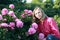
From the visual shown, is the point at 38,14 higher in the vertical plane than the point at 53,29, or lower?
higher

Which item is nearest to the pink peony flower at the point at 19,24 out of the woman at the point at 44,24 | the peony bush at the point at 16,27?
the peony bush at the point at 16,27

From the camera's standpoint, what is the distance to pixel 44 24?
23.1 feet

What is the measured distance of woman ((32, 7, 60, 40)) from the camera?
6.84 m

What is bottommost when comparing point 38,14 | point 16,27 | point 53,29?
point 53,29

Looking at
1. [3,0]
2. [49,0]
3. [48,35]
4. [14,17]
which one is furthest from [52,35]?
[49,0]

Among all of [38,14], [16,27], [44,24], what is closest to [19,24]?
[16,27]

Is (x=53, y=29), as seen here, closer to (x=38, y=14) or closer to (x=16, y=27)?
(x=38, y=14)

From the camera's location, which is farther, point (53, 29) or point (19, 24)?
point (53, 29)

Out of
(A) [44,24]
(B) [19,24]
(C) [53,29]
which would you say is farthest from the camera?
(A) [44,24]

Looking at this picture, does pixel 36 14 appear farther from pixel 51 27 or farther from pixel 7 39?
pixel 7 39

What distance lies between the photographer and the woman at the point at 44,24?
6839 mm

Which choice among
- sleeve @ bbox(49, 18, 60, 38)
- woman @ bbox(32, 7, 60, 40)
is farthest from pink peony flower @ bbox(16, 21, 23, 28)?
sleeve @ bbox(49, 18, 60, 38)

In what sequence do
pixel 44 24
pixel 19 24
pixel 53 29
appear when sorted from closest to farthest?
pixel 19 24 → pixel 53 29 → pixel 44 24

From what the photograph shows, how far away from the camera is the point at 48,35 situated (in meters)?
6.58
